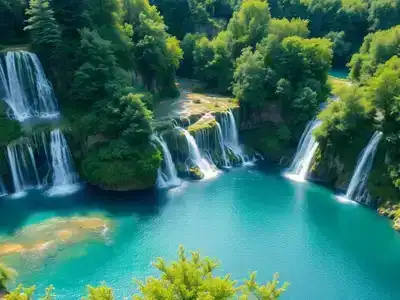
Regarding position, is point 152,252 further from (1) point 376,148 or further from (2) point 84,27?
(2) point 84,27

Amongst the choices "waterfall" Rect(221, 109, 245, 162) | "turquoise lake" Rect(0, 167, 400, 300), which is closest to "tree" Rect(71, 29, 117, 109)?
"turquoise lake" Rect(0, 167, 400, 300)

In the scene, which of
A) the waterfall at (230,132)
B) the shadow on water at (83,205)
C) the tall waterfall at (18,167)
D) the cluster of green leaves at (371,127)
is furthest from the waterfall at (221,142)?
the tall waterfall at (18,167)

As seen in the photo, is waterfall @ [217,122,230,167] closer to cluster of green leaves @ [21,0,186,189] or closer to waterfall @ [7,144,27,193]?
cluster of green leaves @ [21,0,186,189]

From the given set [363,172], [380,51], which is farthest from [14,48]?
[380,51]

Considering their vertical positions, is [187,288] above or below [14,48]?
below

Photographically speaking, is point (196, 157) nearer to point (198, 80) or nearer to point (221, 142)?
point (221, 142)
